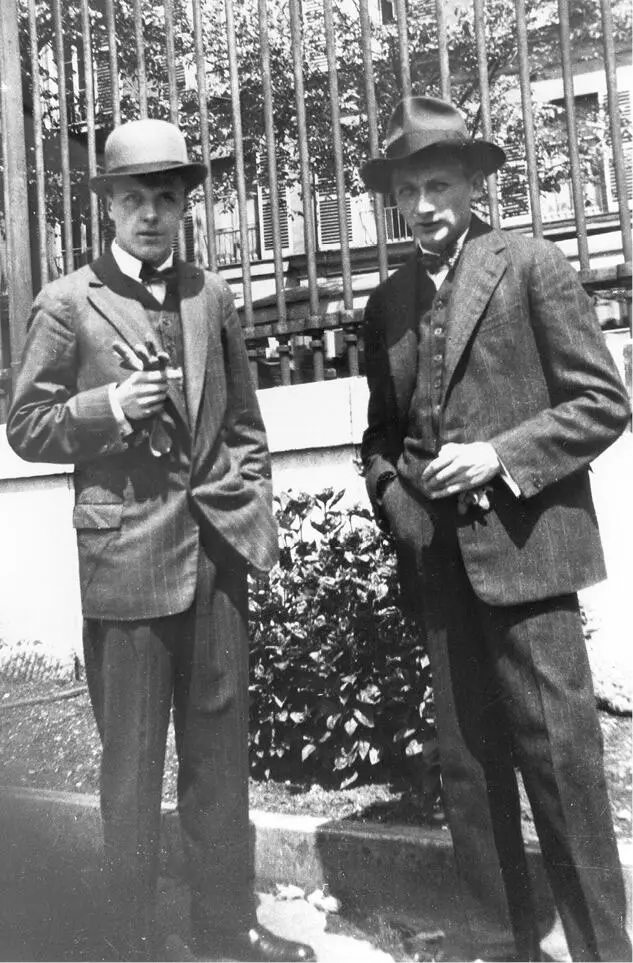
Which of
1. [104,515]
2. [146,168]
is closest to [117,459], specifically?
[104,515]

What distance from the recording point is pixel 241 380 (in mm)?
2957

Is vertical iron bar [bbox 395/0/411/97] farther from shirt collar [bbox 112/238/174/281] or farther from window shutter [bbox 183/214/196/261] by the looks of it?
shirt collar [bbox 112/238/174/281]

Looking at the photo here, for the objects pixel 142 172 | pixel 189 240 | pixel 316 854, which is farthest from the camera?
pixel 189 240

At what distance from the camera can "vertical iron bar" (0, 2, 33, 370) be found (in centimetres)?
413

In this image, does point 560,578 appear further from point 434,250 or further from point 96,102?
point 96,102

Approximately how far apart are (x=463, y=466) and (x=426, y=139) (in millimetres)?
890

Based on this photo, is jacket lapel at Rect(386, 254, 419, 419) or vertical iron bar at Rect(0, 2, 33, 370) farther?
vertical iron bar at Rect(0, 2, 33, 370)

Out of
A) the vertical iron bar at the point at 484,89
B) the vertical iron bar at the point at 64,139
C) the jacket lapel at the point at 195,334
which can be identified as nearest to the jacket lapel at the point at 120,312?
the jacket lapel at the point at 195,334

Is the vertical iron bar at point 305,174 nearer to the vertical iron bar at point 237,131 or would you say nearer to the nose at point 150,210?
the vertical iron bar at point 237,131

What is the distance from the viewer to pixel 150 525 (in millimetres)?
2674

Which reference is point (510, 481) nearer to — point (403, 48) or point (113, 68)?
point (403, 48)

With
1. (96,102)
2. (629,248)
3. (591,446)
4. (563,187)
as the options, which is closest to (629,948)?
(591,446)

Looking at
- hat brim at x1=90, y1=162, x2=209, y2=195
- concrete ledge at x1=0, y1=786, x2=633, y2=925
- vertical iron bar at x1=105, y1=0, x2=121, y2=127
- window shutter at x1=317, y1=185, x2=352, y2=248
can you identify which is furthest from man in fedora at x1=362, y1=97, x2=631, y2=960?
window shutter at x1=317, y1=185, x2=352, y2=248

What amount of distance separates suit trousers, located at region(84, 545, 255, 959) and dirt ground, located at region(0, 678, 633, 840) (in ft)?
2.58
